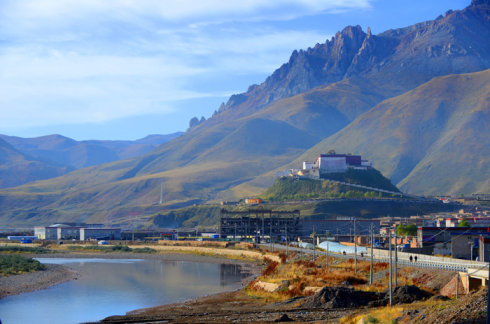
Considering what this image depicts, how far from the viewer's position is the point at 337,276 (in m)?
71.2

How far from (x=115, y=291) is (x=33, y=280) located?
15462 millimetres

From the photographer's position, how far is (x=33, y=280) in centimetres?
9950

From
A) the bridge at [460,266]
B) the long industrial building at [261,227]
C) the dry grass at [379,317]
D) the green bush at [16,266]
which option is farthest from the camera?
the long industrial building at [261,227]

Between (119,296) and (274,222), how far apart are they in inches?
4376

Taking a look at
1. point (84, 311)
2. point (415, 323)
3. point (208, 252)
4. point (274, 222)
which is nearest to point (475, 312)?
point (415, 323)

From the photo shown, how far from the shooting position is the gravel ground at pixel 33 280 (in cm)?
8901

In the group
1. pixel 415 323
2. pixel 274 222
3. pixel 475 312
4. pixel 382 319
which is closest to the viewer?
pixel 475 312

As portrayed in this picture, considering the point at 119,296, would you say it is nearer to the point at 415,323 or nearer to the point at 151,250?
the point at 415,323

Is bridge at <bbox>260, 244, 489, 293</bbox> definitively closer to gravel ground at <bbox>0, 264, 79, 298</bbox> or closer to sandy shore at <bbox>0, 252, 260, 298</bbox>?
sandy shore at <bbox>0, 252, 260, 298</bbox>

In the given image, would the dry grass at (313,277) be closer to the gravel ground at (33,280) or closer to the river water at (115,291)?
the river water at (115,291)

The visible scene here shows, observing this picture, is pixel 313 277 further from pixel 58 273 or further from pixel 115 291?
pixel 58 273

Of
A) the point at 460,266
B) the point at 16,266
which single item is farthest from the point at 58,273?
the point at 460,266

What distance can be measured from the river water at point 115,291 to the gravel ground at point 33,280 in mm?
1898

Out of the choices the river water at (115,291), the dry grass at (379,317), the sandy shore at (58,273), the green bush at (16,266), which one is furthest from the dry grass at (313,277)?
the green bush at (16,266)
